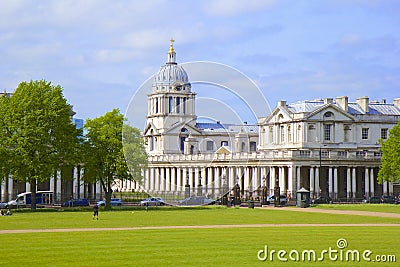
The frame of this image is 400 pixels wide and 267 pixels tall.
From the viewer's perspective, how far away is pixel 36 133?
80938 millimetres

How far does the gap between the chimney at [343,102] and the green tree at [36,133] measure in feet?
196

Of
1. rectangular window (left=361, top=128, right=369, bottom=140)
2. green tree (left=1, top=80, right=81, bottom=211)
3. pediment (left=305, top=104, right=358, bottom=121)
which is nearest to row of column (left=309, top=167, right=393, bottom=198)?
→ pediment (left=305, top=104, right=358, bottom=121)

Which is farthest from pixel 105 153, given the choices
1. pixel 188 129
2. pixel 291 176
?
pixel 188 129

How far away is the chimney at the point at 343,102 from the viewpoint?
436ft

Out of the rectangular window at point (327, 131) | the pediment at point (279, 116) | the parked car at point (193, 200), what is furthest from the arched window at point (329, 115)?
the parked car at point (193, 200)

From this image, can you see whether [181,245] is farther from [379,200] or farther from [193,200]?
[379,200]

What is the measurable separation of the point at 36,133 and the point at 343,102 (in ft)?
214

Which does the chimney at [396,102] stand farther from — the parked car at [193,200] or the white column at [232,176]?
the parked car at [193,200]

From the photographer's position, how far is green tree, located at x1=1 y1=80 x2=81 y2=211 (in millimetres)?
80500

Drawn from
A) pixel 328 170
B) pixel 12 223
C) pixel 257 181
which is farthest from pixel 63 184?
pixel 12 223

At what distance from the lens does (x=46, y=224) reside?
5528 centimetres

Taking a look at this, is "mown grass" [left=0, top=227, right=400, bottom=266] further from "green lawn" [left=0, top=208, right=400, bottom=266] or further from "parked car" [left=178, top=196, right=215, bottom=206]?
"parked car" [left=178, top=196, right=215, bottom=206]

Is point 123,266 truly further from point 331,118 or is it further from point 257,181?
point 331,118

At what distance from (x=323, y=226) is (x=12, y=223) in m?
20.9
